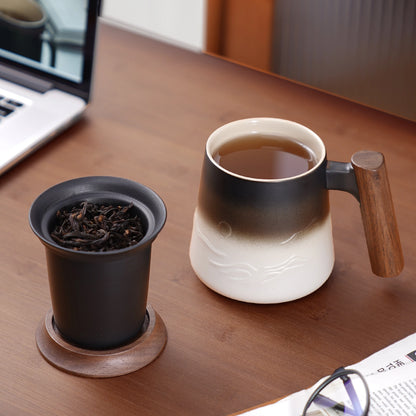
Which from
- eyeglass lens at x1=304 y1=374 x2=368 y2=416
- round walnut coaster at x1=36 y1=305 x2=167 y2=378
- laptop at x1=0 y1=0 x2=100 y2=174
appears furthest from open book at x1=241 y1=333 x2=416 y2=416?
laptop at x1=0 y1=0 x2=100 y2=174

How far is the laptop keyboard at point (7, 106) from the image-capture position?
978 mm

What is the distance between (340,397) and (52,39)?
64 cm

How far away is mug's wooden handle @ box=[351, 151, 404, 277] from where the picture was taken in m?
0.69

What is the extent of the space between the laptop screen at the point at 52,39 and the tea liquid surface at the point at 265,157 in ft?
1.10

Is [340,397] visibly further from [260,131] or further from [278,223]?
[260,131]

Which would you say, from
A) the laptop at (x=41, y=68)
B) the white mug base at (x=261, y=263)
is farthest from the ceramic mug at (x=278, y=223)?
the laptop at (x=41, y=68)

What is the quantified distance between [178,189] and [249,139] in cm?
19

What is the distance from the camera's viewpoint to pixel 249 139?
739mm

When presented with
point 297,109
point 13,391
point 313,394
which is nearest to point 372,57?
point 297,109

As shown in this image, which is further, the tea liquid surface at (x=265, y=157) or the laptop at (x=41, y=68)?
the laptop at (x=41, y=68)

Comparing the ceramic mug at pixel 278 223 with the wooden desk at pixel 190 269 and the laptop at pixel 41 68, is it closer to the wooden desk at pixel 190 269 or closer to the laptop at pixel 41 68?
the wooden desk at pixel 190 269

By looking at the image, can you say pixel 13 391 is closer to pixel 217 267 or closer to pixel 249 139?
pixel 217 267

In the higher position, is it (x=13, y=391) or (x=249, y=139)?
(x=249, y=139)

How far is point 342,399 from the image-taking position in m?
0.62
